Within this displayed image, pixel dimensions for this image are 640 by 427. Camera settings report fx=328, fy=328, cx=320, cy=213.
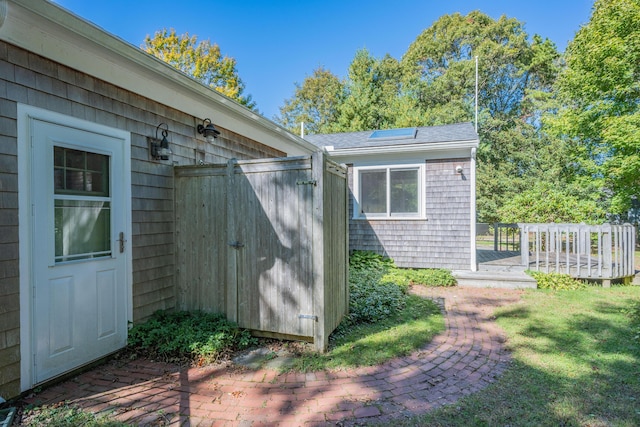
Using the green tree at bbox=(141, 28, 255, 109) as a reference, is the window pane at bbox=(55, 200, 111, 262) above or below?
below

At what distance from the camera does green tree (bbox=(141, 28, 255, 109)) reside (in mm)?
18016

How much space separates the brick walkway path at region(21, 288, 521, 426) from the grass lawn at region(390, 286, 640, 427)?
0.57 ft

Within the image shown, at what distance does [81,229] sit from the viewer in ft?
10.0

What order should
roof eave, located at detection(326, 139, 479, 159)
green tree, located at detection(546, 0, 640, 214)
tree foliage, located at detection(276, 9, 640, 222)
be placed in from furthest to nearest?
1. tree foliage, located at detection(276, 9, 640, 222)
2. green tree, located at detection(546, 0, 640, 214)
3. roof eave, located at detection(326, 139, 479, 159)

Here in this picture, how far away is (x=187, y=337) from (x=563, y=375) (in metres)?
3.50

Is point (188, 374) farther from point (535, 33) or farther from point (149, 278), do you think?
point (535, 33)

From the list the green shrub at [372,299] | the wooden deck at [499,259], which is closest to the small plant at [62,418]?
the green shrub at [372,299]

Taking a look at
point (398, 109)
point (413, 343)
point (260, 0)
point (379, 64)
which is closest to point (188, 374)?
point (413, 343)

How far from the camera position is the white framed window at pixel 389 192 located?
7.73 meters

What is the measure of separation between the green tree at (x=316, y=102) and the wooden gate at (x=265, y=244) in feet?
66.0

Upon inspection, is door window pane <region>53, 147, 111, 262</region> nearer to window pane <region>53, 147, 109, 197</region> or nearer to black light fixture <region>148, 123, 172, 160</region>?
window pane <region>53, 147, 109, 197</region>

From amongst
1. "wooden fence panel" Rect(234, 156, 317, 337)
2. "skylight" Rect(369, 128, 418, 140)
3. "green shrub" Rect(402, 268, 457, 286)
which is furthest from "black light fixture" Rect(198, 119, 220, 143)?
A: "skylight" Rect(369, 128, 418, 140)

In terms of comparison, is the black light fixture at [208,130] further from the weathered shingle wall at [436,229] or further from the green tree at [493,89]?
the green tree at [493,89]

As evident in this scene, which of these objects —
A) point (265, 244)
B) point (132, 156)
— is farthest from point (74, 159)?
point (265, 244)
